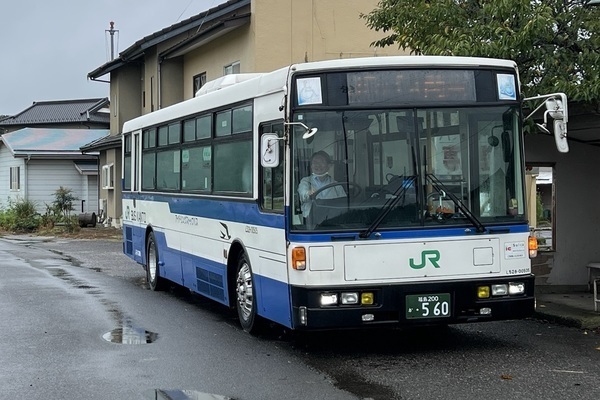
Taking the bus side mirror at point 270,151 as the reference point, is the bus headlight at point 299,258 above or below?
below

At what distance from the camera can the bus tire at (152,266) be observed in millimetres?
15673

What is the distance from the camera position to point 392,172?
9.04 m

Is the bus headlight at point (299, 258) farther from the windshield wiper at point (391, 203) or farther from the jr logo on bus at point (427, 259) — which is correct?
the jr logo on bus at point (427, 259)

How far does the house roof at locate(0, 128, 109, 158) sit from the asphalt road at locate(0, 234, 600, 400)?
34.0 meters

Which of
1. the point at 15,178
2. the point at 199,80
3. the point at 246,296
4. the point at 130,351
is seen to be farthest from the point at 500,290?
the point at 15,178

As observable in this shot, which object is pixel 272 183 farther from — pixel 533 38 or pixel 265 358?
pixel 533 38

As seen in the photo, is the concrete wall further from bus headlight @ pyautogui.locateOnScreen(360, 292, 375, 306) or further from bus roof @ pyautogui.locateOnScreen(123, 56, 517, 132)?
bus headlight @ pyautogui.locateOnScreen(360, 292, 375, 306)

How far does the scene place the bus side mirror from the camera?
9078mm

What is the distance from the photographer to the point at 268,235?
977 cm

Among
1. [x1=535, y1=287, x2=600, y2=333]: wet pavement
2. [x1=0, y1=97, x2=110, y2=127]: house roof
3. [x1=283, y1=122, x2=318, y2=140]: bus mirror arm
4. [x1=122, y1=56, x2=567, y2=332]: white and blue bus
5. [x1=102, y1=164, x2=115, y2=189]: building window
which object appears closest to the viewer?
[x1=283, y1=122, x2=318, y2=140]: bus mirror arm

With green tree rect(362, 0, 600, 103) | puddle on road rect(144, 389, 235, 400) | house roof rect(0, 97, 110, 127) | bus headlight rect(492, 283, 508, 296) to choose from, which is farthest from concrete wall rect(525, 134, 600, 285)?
house roof rect(0, 97, 110, 127)

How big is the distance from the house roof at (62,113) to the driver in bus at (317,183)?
5640cm

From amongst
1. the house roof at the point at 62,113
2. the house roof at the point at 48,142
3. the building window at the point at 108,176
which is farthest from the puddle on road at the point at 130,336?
the house roof at the point at 62,113

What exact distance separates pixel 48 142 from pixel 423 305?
43137 mm
